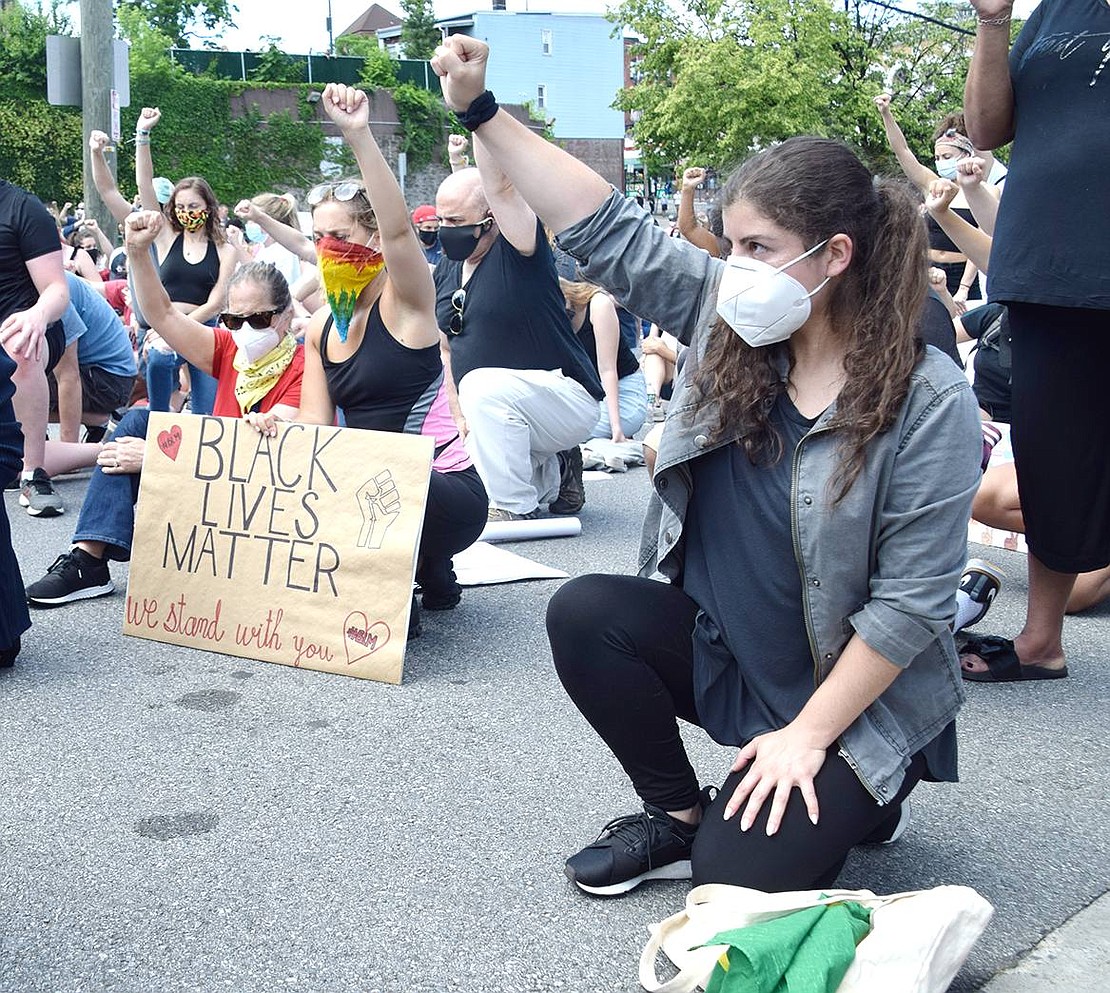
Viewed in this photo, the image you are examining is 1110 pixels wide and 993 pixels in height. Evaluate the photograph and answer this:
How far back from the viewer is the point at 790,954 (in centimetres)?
200

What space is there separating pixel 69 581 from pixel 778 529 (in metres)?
3.18

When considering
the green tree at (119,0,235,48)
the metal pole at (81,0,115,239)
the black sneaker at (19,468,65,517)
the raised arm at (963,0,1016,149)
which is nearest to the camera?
the raised arm at (963,0,1016,149)

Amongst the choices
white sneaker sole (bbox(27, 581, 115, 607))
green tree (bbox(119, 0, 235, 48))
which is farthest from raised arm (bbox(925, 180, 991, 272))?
green tree (bbox(119, 0, 235, 48))

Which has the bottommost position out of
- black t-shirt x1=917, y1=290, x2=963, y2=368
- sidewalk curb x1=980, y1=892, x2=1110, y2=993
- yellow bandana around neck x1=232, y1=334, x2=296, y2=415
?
sidewalk curb x1=980, y1=892, x2=1110, y2=993

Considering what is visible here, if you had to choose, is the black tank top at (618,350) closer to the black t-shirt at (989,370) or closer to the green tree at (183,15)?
the black t-shirt at (989,370)

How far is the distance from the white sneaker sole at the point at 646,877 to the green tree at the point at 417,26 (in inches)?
2942

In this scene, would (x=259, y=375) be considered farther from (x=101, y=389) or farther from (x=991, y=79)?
(x=101, y=389)

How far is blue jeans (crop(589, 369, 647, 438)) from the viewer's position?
27.3 feet

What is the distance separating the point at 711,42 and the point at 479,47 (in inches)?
1708

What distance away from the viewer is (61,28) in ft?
123

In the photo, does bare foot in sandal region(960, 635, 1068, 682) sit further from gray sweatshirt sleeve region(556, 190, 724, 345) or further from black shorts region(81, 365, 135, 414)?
black shorts region(81, 365, 135, 414)

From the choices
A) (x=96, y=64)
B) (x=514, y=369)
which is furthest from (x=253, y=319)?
(x=96, y=64)

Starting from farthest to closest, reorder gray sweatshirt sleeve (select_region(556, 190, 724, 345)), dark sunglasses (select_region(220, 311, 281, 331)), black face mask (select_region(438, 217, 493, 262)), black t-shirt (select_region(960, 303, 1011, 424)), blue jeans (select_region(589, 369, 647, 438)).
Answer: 1. blue jeans (select_region(589, 369, 647, 438))
2. black face mask (select_region(438, 217, 493, 262))
3. black t-shirt (select_region(960, 303, 1011, 424))
4. dark sunglasses (select_region(220, 311, 281, 331))
5. gray sweatshirt sleeve (select_region(556, 190, 724, 345))

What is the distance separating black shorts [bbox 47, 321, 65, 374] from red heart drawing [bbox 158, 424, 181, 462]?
286 cm
